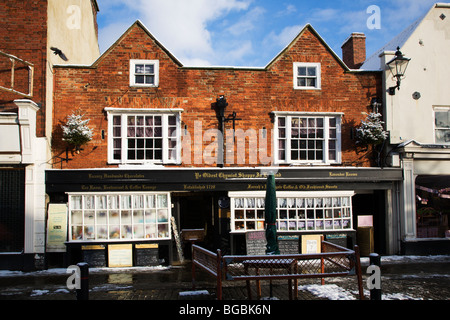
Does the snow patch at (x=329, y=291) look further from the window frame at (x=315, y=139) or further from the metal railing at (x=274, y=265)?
the window frame at (x=315, y=139)

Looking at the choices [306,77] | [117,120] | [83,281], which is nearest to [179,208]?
[117,120]

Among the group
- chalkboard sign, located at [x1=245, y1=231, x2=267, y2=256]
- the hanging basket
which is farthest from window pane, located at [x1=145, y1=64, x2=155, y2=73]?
chalkboard sign, located at [x1=245, y1=231, x2=267, y2=256]

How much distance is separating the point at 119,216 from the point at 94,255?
1.37 meters

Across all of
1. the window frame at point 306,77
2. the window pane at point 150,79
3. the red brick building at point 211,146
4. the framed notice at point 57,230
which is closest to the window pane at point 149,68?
the red brick building at point 211,146

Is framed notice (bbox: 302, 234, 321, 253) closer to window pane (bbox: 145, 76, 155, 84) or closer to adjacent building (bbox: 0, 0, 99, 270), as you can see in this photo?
window pane (bbox: 145, 76, 155, 84)

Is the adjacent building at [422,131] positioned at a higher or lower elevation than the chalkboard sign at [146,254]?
higher

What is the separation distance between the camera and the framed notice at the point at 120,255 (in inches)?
454

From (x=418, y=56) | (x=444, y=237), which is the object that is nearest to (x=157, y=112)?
(x=418, y=56)

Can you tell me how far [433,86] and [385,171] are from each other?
362 cm

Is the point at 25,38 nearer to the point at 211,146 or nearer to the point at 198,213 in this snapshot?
the point at 211,146

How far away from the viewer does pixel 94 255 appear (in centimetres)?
1153

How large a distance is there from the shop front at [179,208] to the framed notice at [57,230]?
0.10ft

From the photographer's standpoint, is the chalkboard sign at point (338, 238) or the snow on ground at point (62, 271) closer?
the snow on ground at point (62, 271)

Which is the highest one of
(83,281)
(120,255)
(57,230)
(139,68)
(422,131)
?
(139,68)
